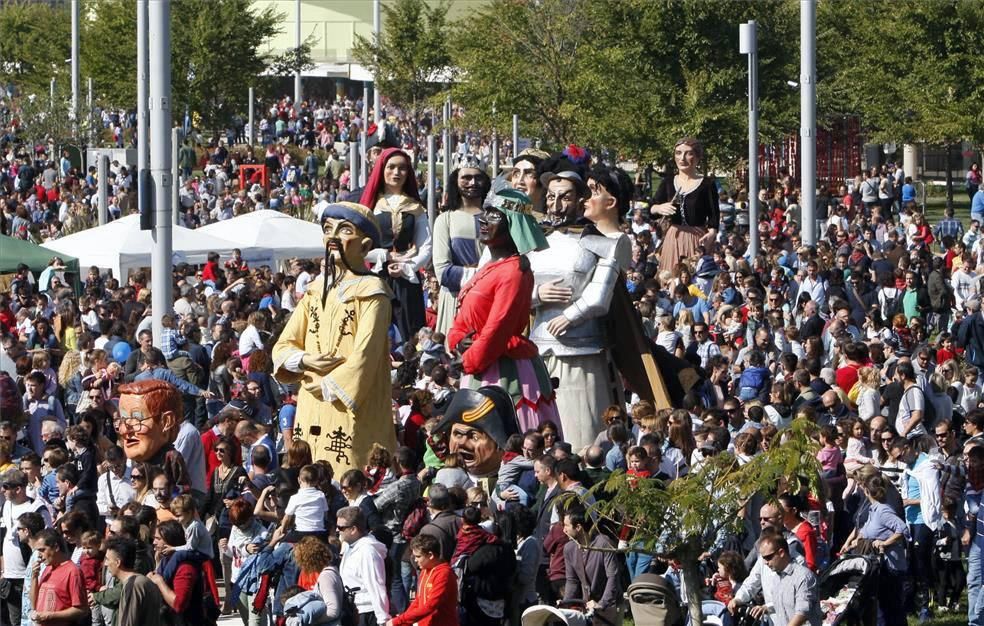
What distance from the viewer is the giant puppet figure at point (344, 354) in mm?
14383

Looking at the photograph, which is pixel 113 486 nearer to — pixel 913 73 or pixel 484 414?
pixel 484 414

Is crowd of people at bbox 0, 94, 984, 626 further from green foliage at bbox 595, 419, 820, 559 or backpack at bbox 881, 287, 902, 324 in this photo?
green foliage at bbox 595, 419, 820, 559

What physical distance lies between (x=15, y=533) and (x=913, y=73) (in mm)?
35485

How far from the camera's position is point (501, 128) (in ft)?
145

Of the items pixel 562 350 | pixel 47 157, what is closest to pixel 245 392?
pixel 562 350

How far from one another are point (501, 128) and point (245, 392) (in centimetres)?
2759

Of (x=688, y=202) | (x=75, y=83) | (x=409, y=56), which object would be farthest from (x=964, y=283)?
(x=409, y=56)

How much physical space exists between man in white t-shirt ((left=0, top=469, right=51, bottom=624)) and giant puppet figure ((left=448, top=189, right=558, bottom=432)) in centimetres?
300

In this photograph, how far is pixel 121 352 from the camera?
20078 millimetres

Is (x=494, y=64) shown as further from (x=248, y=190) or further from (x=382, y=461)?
(x=382, y=461)

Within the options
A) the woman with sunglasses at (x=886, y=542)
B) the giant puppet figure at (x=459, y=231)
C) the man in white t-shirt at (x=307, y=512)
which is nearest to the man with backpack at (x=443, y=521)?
the man in white t-shirt at (x=307, y=512)

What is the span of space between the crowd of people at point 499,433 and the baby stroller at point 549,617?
0.40 meters

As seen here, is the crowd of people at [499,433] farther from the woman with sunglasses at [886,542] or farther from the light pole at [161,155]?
the light pole at [161,155]

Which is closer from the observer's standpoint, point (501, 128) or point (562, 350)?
point (562, 350)
